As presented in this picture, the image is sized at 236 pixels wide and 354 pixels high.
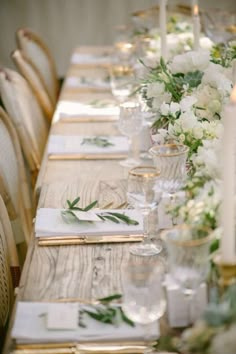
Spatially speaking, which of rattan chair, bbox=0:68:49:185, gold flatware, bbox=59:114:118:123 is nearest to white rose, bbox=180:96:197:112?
gold flatware, bbox=59:114:118:123

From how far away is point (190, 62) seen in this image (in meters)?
2.93

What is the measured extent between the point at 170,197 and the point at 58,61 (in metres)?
5.16

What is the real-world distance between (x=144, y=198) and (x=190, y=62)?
2.88 feet

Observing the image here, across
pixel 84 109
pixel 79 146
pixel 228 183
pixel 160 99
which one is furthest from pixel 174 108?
pixel 84 109

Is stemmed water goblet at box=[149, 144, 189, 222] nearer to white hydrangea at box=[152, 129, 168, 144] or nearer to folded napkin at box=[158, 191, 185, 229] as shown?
folded napkin at box=[158, 191, 185, 229]

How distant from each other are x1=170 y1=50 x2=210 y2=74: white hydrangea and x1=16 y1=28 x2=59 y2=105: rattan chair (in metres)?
2.21

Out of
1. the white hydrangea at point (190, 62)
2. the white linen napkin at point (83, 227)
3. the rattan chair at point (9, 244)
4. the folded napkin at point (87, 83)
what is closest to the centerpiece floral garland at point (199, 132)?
the white hydrangea at point (190, 62)

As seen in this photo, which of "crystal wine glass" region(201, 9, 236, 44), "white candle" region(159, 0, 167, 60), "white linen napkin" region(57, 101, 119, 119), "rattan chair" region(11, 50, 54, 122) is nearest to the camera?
"white candle" region(159, 0, 167, 60)

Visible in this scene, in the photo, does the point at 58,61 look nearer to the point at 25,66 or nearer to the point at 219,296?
the point at 25,66

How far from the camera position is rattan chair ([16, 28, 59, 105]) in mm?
5184

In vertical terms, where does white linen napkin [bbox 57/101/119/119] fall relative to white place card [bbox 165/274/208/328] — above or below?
below

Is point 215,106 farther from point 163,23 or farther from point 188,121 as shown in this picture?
point 163,23

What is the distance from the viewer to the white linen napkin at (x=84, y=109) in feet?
12.7

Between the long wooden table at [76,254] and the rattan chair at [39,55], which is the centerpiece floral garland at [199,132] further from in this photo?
the rattan chair at [39,55]
